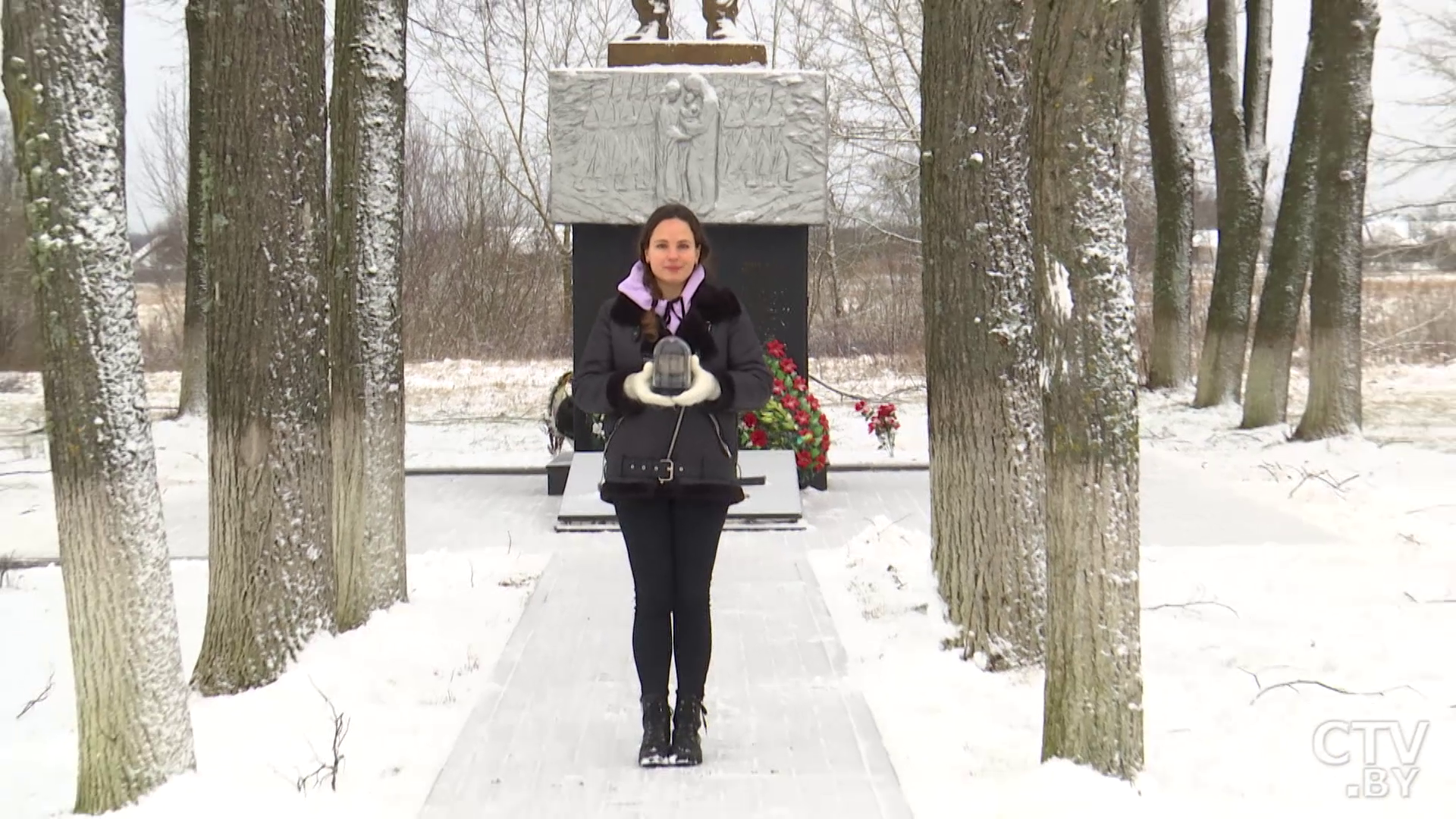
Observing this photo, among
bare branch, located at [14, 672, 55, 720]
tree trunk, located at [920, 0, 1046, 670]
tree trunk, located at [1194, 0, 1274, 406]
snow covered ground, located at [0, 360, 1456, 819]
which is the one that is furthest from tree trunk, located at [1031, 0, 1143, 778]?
tree trunk, located at [1194, 0, 1274, 406]

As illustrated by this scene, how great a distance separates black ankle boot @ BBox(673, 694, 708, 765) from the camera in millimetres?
4523

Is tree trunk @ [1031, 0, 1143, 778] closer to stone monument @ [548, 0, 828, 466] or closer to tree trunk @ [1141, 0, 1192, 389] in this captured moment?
stone monument @ [548, 0, 828, 466]

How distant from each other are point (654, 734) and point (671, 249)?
160cm

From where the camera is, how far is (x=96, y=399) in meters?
4.03

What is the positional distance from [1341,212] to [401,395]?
30.7 feet

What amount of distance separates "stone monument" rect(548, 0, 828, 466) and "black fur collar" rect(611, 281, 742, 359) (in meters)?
6.27

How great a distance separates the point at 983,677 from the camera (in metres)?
5.66

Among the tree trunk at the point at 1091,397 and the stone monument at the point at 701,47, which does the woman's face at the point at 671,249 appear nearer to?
the tree trunk at the point at 1091,397

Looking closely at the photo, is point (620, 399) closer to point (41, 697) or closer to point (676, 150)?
point (41, 697)

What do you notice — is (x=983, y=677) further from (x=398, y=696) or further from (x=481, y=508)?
(x=481, y=508)

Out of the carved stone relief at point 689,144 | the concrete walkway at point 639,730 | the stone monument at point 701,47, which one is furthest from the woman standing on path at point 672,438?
the stone monument at point 701,47

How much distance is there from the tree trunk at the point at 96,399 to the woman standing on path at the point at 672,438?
140cm

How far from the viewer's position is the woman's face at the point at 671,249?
434 centimetres

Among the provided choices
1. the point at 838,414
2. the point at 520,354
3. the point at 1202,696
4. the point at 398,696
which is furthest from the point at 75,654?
the point at 520,354
